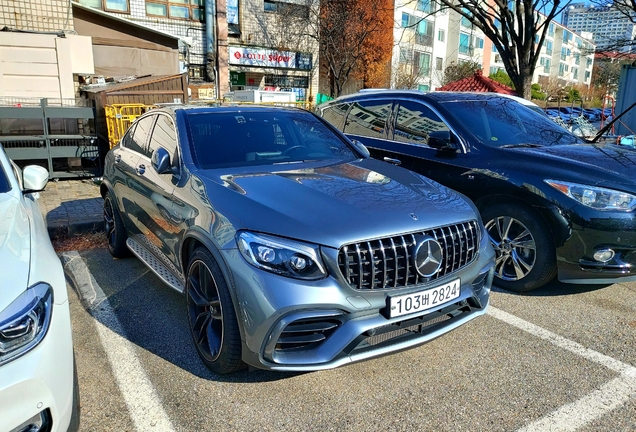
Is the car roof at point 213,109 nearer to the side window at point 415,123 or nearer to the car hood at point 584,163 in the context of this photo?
the side window at point 415,123

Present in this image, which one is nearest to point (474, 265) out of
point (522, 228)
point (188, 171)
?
point (522, 228)

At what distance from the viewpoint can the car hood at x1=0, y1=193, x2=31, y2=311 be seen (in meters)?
2.04

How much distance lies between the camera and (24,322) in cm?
197

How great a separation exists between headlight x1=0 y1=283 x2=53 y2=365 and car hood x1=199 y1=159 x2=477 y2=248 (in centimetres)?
103

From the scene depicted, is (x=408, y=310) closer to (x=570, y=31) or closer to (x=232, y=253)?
(x=232, y=253)

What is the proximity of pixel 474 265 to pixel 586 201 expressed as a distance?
1.43m

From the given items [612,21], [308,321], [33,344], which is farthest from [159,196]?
[612,21]

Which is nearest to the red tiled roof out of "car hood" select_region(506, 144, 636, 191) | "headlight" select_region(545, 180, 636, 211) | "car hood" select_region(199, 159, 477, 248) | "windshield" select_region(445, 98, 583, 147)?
"windshield" select_region(445, 98, 583, 147)

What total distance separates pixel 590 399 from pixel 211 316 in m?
2.24

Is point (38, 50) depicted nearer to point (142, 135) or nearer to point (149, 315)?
point (142, 135)

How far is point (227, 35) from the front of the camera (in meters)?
23.3

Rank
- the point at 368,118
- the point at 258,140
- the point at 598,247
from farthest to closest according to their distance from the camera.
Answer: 1. the point at 368,118
2. the point at 258,140
3. the point at 598,247

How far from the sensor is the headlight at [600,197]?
152 inches

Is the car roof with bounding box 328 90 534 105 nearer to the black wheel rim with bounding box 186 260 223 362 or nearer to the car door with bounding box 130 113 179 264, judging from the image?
the car door with bounding box 130 113 179 264
